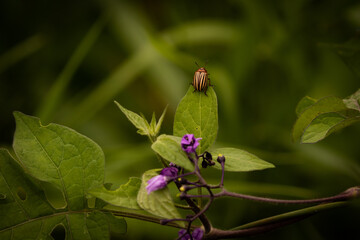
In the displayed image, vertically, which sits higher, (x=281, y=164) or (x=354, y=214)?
(x=281, y=164)

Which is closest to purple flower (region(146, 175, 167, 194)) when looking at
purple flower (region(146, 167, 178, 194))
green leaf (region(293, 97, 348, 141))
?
purple flower (region(146, 167, 178, 194))

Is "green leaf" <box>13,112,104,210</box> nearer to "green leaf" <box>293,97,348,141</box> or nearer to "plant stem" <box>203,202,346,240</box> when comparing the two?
"plant stem" <box>203,202,346,240</box>

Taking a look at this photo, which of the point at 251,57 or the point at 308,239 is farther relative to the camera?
the point at 251,57

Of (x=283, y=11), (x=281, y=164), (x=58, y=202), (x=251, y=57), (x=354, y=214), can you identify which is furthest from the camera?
(x=283, y=11)

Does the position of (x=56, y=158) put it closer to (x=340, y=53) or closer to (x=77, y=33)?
(x=340, y=53)

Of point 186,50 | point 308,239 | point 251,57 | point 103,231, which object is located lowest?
point 103,231

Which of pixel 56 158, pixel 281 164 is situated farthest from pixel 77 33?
pixel 56 158

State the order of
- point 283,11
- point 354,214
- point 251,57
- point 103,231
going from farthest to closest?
point 283,11 → point 251,57 → point 354,214 → point 103,231
